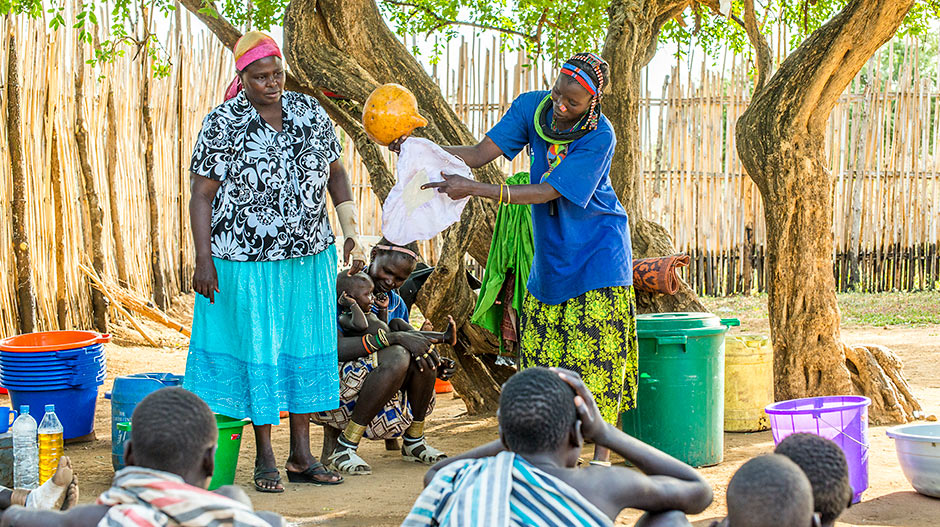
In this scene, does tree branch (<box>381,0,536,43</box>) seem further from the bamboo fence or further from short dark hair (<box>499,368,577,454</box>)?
short dark hair (<box>499,368,577,454</box>)

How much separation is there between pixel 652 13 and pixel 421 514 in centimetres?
477

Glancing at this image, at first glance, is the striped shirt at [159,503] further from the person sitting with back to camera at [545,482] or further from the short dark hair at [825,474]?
the short dark hair at [825,474]

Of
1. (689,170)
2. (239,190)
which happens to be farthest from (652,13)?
(689,170)

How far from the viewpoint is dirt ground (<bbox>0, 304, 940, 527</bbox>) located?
3664 mm

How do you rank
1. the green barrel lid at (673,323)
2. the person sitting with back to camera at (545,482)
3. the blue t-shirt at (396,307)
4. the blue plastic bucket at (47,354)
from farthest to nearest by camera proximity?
the blue plastic bucket at (47,354) → the blue t-shirt at (396,307) → the green barrel lid at (673,323) → the person sitting with back to camera at (545,482)

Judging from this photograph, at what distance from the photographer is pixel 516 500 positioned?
6.60 feet

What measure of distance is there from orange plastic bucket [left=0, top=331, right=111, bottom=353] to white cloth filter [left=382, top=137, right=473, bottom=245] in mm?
2032

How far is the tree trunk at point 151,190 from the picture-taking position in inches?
357

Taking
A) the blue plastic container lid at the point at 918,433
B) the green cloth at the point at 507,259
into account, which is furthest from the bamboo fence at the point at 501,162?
the blue plastic container lid at the point at 918,433

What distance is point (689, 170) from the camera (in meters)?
11.4

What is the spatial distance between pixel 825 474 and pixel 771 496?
0.26 m

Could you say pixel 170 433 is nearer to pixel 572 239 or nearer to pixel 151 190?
pixel 572 239

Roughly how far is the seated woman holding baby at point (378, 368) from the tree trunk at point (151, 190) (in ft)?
17.8

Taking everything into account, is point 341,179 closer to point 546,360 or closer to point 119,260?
point 546,360
